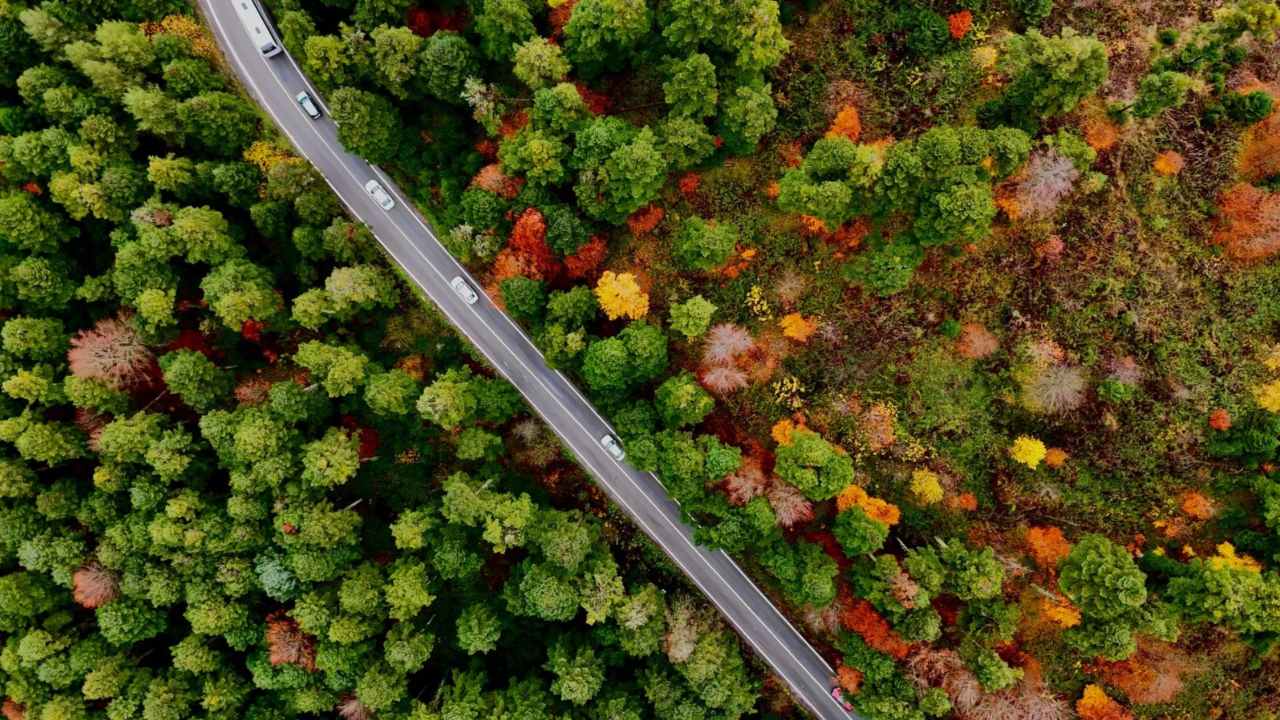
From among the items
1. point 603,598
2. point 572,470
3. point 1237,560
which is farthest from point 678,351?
point 1237,560

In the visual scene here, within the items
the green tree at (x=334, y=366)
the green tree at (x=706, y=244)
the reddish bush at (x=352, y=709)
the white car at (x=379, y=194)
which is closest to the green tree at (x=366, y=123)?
the white car at (x=379, y=194)

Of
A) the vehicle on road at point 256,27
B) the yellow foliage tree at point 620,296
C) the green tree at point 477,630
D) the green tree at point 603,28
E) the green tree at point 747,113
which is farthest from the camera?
the vehicle on road at point 256,27

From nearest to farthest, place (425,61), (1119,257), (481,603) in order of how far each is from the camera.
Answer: (425,61) < (1119,257) < (481,603)

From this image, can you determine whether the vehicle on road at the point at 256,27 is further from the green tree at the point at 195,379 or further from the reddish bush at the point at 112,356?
the green tree at the point at 195,379

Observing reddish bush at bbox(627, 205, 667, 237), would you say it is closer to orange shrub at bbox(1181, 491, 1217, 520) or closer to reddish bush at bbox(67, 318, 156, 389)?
reddish bush at bbox(67, 318, 156, 389)

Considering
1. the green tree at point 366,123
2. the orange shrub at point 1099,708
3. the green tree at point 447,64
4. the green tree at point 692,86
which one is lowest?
the orange shrub at point 1099,708

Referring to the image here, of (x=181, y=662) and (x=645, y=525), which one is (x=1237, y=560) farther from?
(x=181, y=662)

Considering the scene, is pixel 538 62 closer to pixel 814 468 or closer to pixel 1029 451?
pixel 814 468
